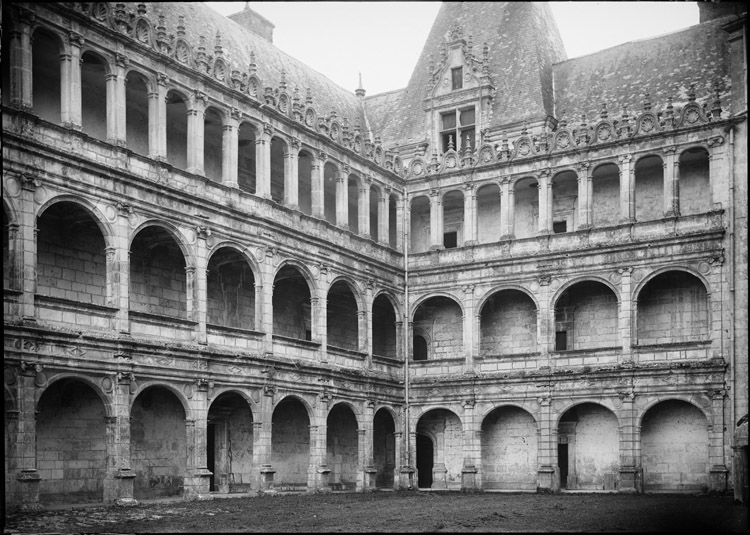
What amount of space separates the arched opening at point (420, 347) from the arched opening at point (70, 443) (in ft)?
50.9

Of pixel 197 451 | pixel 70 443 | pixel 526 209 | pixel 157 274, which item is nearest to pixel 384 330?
pixel 526 209

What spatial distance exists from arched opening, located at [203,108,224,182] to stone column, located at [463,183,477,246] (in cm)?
1009

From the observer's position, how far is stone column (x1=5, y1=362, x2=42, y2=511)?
19.8m

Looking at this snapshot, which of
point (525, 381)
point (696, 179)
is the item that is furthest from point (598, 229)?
point (525, 381)

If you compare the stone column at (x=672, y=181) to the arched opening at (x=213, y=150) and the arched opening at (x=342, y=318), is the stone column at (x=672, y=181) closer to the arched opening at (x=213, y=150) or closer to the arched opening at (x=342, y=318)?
the arched opening at (x=342, y=318)

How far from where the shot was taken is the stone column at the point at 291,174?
101 feet

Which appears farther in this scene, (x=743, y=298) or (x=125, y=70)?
(x=743, y=298)

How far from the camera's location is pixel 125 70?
24.5m

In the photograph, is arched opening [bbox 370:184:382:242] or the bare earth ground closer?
the bare earth ground

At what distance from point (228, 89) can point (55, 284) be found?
781 centimetres

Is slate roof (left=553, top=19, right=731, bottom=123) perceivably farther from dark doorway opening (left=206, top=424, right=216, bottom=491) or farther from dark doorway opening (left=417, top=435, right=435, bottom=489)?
dark doorway opening (left=206, top=424, right=216, bottom=491)

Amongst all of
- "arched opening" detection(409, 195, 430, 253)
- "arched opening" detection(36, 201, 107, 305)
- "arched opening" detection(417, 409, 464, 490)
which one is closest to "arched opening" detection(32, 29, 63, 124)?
"arched opening" detection(36, 201, 107, 305)

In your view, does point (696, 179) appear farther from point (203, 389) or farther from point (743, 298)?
point (203, 389)

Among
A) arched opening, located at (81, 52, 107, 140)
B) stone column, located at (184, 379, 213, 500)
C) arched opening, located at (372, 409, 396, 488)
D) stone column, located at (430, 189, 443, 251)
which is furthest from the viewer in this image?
A: arched opening, located at (372, 409, 396, 488)
